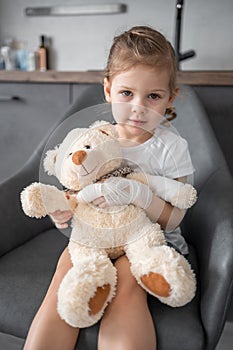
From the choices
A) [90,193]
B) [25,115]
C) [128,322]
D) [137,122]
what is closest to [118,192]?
[90,193]

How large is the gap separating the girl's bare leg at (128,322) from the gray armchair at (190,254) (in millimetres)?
31

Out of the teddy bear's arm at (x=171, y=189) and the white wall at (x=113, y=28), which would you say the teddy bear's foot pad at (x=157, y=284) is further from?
the white wall at (x=113, y=28)

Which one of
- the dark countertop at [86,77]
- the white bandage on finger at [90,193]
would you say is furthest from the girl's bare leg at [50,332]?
the dark countertop at [86,77]

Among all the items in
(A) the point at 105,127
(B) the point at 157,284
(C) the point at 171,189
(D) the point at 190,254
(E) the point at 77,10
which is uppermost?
(E) the point at 77,10

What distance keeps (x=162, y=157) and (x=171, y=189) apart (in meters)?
0.10

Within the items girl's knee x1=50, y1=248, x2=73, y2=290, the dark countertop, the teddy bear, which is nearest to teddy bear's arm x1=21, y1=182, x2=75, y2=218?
the teddy bear

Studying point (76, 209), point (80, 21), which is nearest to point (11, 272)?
point (76, 209)

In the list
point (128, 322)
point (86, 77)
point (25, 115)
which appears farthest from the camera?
point (25, 115)

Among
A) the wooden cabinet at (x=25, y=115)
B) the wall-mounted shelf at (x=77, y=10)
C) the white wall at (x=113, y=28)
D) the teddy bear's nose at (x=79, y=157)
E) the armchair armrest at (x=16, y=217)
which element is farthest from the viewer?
the wall-mounted shelf at (x=77, y=10)

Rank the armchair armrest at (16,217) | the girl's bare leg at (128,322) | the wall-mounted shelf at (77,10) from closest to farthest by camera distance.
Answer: the girl's bare leg at (128,322) < the armchair armrest at (16,217) < the wall-mounted shelf at (77,10)

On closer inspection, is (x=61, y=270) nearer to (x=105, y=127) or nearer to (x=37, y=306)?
(x=37, y=306)

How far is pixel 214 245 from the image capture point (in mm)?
914

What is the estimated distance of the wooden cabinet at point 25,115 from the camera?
1.69 metres

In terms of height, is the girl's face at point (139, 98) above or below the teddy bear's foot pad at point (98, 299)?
above
